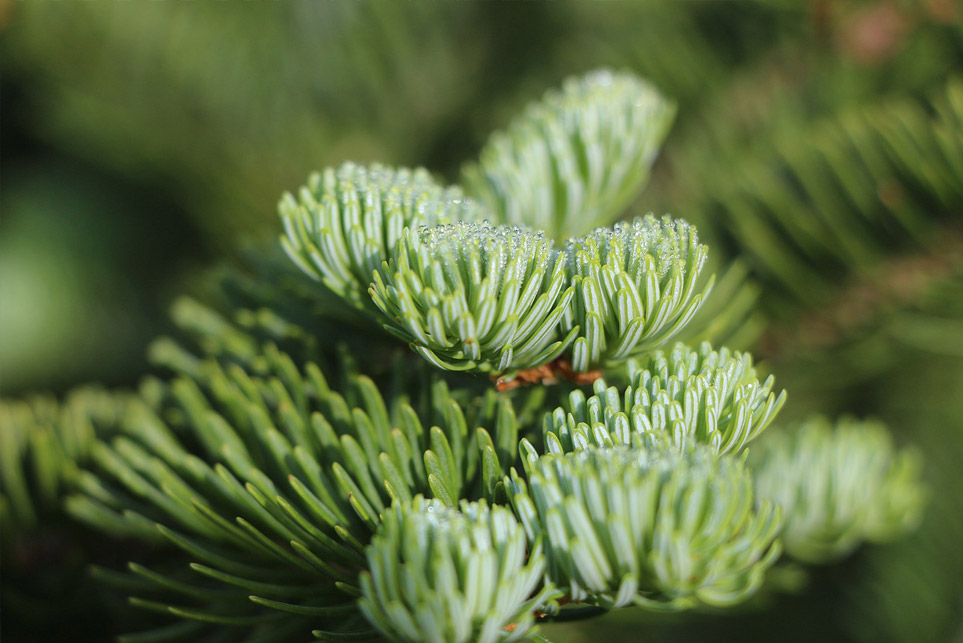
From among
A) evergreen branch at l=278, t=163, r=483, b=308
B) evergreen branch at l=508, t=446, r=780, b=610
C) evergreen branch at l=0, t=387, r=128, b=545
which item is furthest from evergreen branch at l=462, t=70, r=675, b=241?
evergreen branch at l=0, t=387, r=128, b=545

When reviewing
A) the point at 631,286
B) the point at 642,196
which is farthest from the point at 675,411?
the point at 642,196

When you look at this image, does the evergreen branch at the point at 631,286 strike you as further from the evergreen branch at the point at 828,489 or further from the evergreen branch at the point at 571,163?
the evergreen branch at the point at 828,489

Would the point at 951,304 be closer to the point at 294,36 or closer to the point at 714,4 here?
the point at 714,4

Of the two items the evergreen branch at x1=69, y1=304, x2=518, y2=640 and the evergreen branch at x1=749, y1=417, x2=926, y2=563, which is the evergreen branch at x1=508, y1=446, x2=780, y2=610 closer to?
the evergreen branch at x1=69, y1=304, x2=518, y2=640

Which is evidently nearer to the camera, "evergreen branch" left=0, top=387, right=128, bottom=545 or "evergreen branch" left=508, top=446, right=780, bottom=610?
"evergreen branch" left=508, top=446, right=780, bottom=610

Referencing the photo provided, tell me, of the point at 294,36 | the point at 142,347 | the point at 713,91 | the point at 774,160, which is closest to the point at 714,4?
the point at 713,91

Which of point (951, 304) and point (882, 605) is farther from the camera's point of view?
point (882, 605)

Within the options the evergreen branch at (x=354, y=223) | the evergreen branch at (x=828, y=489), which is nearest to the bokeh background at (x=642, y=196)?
the evergreen branch at (x=828, y=489)

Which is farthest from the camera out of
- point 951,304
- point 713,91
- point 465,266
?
point 713,91
